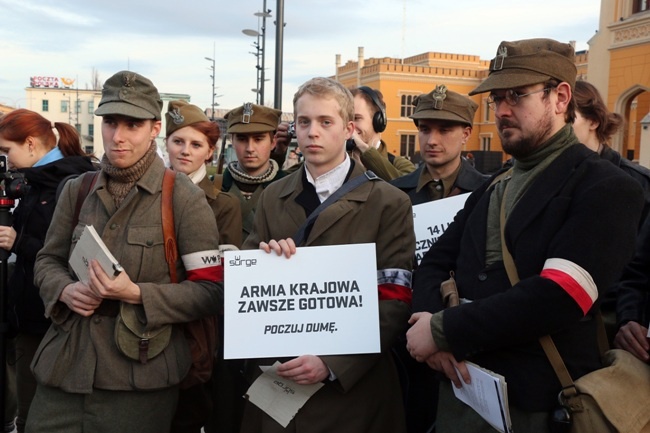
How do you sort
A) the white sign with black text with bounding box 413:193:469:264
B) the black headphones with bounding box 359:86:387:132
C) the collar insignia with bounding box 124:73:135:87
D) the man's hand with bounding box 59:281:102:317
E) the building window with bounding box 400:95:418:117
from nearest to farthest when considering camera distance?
the man's hand with bounding box 59:281:102:317
the collar insignia with bounding box 124:73:135:87
the white sign with black text with bounding box 413:193:469:264
the black headphones with bounding box 359:86:387:132
the building window with bounding box 400:95:418:117

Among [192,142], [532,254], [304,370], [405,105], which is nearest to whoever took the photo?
[532,254]

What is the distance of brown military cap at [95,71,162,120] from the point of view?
3393 mm

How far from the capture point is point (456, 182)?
14.7ft

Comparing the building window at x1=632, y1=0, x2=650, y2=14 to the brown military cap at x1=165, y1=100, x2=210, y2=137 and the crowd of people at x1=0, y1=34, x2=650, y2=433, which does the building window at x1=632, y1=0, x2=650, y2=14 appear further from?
the brown military cap at x1=165, y1=100, x2=210, y2=137

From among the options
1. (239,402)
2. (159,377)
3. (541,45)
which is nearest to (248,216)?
(239,402)

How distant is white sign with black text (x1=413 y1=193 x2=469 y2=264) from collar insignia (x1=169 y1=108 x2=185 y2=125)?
6.05ft

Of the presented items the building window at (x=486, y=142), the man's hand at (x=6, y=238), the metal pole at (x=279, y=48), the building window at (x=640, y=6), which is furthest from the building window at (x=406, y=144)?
the man's hand at (x=6, y=238)

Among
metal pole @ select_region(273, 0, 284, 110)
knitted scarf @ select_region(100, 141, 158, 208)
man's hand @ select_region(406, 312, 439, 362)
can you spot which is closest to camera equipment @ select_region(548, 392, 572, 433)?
man's hand @ select_region(406, 312, 439, 362)

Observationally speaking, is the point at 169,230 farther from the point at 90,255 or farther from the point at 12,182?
the point at 12,182

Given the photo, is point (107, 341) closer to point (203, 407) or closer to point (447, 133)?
point (203, 407)

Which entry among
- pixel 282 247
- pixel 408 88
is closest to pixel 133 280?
pixel 282 247

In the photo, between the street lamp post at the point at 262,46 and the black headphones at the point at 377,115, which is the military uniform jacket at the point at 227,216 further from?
the street lamp post at the point at 262,46

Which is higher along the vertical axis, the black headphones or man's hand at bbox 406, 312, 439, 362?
the black headphones

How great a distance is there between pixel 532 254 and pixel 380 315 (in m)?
0.85
